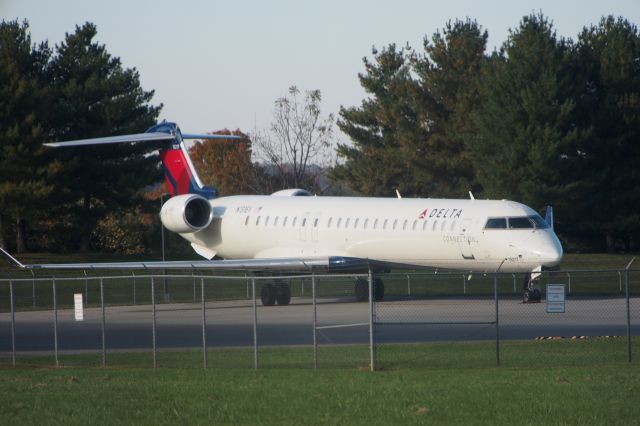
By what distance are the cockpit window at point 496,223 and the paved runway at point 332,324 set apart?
204 cm

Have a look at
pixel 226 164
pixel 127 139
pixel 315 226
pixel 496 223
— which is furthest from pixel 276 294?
pixel 226 164

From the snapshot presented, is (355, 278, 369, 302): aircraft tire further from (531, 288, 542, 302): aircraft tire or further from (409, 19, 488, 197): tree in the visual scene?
(409, 19, 488, 197): tree

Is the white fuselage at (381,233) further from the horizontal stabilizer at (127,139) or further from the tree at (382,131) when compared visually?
the tree at (382,131)

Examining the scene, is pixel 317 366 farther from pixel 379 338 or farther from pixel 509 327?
pixel 509 327

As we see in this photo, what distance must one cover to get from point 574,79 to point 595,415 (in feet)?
140

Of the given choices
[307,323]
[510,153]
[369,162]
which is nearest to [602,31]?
[510,153]

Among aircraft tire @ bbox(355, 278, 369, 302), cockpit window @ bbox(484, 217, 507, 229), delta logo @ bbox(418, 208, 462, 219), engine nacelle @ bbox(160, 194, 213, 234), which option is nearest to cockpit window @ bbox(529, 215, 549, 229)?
cockpit window @ bbox(484, 217, 507, 229)

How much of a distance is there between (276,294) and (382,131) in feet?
122

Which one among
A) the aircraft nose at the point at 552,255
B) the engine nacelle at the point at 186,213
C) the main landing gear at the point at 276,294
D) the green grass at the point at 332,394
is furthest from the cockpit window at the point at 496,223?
the engine nacelle at the point at 186,213

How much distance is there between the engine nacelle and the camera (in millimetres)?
36625

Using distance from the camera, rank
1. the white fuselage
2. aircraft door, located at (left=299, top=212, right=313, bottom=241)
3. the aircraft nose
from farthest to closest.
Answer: aircraft door, located at (left=299, top=212, right=313, bottom=241)
the white fuselage
the aircraft nose

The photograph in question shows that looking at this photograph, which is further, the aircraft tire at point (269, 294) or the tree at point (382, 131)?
the tree at point (382, 131)

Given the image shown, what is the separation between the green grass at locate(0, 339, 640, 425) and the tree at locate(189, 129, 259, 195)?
228ft

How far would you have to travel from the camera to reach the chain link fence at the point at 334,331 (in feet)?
59.5
